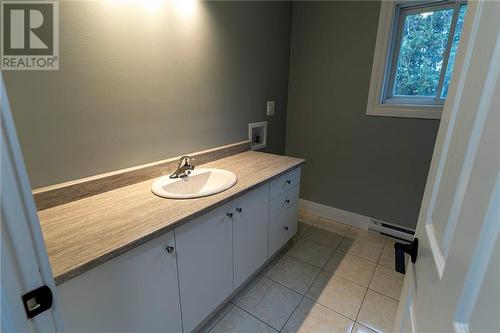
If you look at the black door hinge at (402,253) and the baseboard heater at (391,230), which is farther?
the baseboard heater at (391,230)

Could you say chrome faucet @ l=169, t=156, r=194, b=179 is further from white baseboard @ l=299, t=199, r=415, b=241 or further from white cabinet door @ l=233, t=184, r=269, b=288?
white baseboard @ l=299, t=199, r=415, b=241

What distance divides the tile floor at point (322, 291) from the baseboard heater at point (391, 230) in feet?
0.25

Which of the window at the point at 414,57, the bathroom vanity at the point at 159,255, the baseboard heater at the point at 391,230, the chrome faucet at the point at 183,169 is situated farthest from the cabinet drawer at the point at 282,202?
the window at the point at 414,57

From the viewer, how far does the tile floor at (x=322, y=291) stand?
58.1 inches

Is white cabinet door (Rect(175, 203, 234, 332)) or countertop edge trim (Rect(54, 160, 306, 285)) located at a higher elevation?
countertop edge trim (Rect(54, 160, 306, 285))

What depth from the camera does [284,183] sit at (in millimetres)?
1801

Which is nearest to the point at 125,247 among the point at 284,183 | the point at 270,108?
the point at 284,183

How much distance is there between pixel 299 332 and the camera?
1424mm

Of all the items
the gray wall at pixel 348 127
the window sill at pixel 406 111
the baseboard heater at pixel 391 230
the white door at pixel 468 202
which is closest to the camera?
the white door at pixel 468 202

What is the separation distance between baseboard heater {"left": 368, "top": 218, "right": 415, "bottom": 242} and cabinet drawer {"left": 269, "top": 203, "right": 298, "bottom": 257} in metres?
0.90

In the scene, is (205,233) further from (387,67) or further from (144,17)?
(387,67)

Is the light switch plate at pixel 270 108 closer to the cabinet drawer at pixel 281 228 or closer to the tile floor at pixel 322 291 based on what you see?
the cabinet drawer at pixel 281 228

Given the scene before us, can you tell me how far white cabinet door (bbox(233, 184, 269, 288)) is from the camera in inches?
56.4

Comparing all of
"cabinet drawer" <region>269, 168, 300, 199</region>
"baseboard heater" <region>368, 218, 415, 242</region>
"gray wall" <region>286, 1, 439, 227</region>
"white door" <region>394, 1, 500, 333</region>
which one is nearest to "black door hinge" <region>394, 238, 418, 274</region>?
"white door" <region>394, 1, 500, 333</region>
